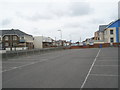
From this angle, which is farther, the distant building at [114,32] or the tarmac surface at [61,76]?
the distant building at [114,32]

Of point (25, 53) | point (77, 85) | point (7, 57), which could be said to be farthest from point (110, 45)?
point (77, 85)

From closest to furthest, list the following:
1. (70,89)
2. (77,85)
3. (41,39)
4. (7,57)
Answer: (70,89), (77,85), (7,57), (41,39)

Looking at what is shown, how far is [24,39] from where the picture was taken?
63312 millimetres

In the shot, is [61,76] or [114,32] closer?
[61,76]

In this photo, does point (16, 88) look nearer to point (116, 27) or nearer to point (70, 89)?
point (70, 89)

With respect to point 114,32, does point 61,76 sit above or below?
below

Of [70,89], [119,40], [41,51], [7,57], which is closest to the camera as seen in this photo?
[70,89]

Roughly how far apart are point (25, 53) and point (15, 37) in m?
38.3

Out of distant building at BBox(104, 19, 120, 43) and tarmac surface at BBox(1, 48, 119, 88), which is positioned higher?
distant building at BBox(104, 19, 120, 43)

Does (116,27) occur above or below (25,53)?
above

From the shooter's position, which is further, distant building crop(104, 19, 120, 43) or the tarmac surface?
distant building crop(104, 19, 120, 43)

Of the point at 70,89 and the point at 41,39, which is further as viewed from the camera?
the point at 41,39

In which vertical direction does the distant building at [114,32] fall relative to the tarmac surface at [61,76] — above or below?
above

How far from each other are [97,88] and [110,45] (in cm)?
5986
